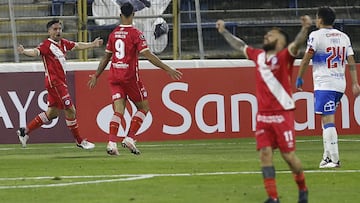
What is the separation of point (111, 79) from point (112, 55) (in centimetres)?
39

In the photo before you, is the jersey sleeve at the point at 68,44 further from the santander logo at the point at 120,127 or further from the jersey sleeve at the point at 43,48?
the santander logo at the point at 120,127

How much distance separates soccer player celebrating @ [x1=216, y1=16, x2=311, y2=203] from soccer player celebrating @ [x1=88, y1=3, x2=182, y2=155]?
243 inches

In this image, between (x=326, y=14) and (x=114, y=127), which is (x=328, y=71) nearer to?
(x=326, y=14)

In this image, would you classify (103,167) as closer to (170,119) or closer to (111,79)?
(111,79)

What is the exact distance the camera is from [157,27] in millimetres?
23750

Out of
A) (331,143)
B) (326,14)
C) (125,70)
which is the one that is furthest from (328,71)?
(125,70)

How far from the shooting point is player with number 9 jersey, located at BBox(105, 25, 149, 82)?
1783 cm

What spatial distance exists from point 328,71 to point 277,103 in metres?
4.44

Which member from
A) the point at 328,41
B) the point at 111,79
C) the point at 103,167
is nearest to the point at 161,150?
the point at 111,79

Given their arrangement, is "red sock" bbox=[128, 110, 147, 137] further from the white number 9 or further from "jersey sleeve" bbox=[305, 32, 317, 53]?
"jersey sleeve" bbox=[305, 32, 317, 53]

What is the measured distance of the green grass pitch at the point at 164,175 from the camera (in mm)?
12547

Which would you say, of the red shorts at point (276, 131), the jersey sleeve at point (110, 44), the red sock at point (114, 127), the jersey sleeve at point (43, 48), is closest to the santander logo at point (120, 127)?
the jersey sleeve at point (43, 48)

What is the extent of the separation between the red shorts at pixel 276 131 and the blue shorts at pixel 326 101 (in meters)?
4.22

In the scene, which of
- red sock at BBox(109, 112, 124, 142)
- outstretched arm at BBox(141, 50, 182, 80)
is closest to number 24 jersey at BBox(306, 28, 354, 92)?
outstretched arm at BBox(141, 50, 182, 80)
